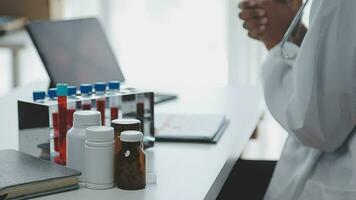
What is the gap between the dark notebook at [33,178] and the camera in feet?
3.16

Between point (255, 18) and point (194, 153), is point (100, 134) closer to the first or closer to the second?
point (194, 153)

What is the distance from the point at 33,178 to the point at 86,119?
0.14m

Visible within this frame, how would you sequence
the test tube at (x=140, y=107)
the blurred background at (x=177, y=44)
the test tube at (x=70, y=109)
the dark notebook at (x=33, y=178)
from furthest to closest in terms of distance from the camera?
1. the blurred background at (x=177, y=44)
2. the test tube at (x=140, y=107)
3. the test tube at (x=70, y=109)
4. the dark notebook at (x=33, y=178)

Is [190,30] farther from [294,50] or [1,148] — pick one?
[1,148]

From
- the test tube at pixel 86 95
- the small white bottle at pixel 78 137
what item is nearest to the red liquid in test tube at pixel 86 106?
the test tube at pixel 86 95

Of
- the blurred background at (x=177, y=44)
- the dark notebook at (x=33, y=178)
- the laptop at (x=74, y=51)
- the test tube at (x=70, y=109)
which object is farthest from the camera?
the blurred background at (x=177, y=44)

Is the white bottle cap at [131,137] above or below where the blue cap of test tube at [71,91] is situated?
below

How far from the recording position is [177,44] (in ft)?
9.70

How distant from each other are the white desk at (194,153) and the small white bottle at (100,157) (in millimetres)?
17

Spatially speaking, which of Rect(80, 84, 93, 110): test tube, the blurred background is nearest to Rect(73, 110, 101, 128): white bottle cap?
Rect(80, 84, 93, 110): test tube

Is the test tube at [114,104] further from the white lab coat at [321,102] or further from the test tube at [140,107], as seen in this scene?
the white lab coat at [321,102]

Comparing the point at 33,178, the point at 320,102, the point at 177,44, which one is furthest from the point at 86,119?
the point at 177,44

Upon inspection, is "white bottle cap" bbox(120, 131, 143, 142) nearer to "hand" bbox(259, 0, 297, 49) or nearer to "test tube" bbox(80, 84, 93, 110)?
"test tube" bbox(80, 84, 93, 110)

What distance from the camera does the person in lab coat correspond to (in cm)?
117
